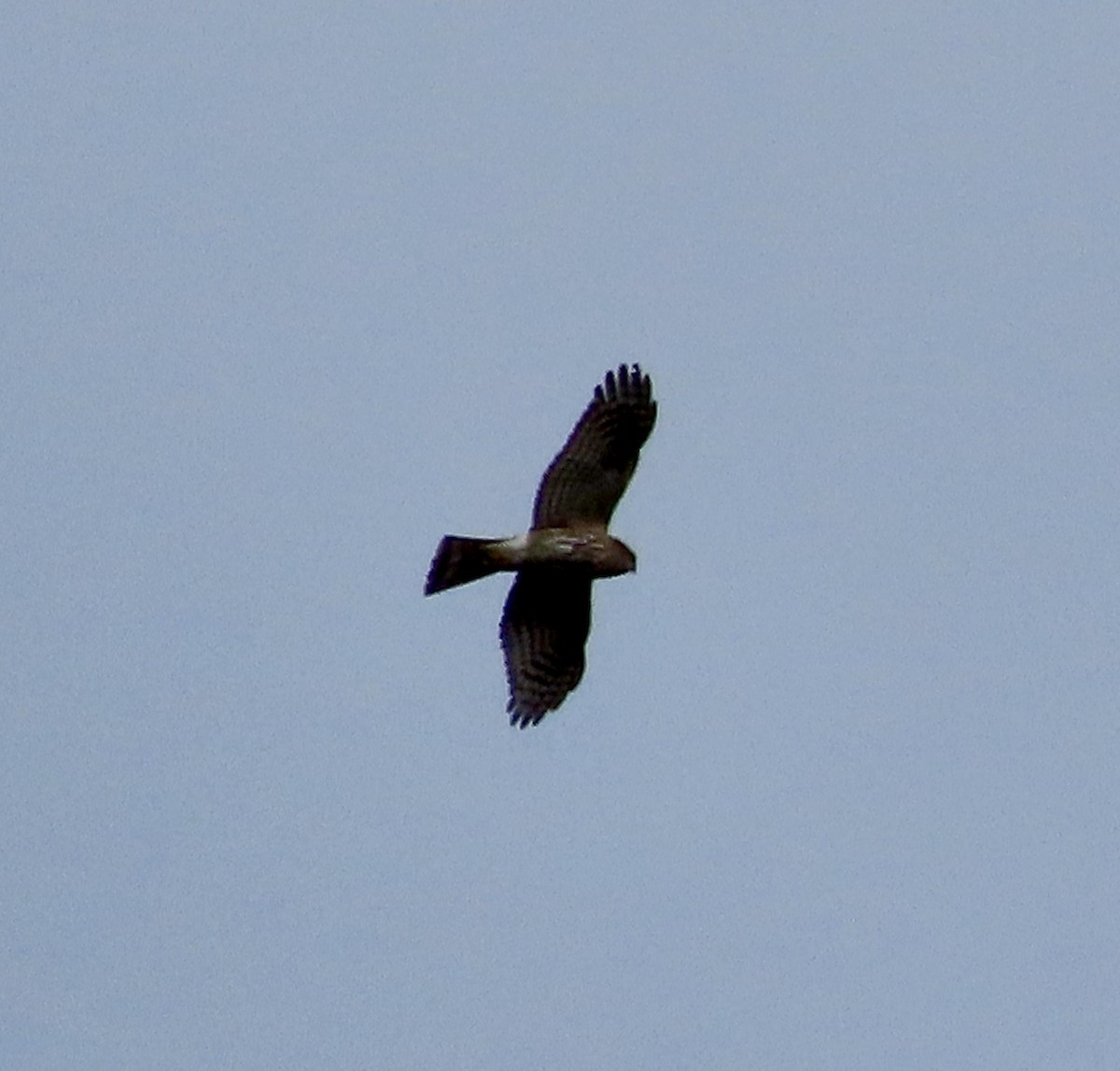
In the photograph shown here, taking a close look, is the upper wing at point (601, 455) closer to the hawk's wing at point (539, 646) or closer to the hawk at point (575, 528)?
the hawk at point (575, 528)

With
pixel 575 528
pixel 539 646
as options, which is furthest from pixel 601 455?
pixel 539 646

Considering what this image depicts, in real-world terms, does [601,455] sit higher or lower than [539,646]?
higher

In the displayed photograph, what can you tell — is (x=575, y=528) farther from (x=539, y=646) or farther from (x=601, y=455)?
(x=539, y=646)

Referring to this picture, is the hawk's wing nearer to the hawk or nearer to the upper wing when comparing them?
the hawk

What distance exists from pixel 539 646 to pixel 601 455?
1737 millimetres

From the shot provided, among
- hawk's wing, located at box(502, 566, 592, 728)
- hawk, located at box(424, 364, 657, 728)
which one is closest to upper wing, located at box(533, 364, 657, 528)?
hawk, located at box(424, 364, 657, 728)

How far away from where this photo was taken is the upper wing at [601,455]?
106 feet

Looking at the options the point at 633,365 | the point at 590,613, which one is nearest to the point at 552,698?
the point at 590,613

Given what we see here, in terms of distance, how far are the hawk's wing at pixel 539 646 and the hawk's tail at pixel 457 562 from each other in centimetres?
103

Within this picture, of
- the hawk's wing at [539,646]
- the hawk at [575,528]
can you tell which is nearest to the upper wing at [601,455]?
the hawk at [575,528]

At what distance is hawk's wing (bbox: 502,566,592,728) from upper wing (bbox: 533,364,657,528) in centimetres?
76

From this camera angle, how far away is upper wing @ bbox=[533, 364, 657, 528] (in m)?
32.2

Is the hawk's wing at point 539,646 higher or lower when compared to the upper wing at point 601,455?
lower

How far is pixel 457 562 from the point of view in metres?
31.6
